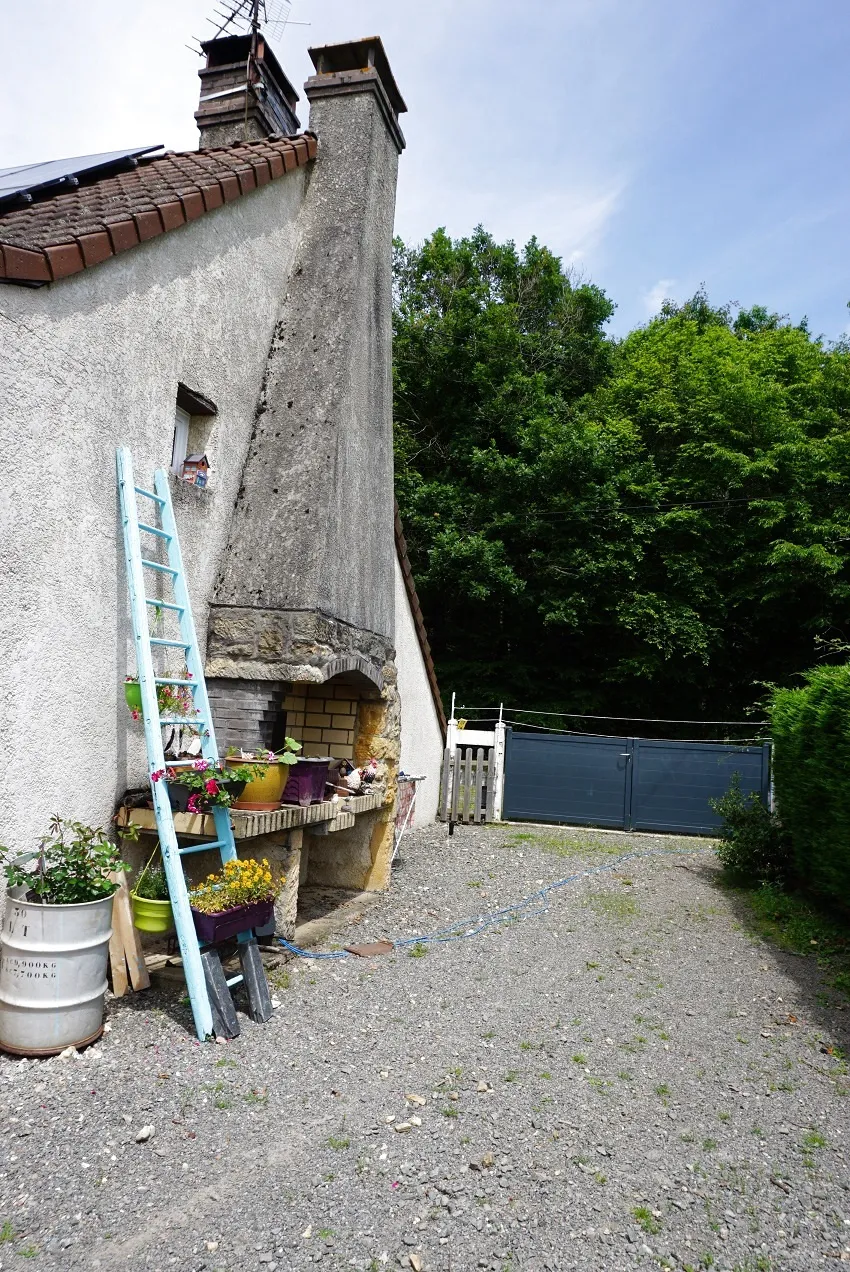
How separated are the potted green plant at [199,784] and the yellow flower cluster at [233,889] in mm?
389

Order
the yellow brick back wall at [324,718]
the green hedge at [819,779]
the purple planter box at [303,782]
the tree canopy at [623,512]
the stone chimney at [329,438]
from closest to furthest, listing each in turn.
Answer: the purple planter box at [303,782]
the stone chimney at [329,438]
the green hedge at [819,779]
the yellow brick back wall at [324,718]
the tree canopy at [623,512]

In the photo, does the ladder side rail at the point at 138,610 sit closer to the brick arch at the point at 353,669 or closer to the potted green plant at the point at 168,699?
the potted green plant at the point at 168,699

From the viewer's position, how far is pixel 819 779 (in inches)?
276

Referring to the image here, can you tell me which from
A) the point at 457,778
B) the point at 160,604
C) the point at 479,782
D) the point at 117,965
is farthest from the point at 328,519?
the point at 479,782

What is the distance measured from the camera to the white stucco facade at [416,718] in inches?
425

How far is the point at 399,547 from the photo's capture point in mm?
9656

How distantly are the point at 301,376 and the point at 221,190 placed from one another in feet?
4.94

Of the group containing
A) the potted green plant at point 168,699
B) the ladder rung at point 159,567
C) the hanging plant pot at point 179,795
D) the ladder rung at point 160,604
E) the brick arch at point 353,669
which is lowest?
the hanging plant pot at point 179,795

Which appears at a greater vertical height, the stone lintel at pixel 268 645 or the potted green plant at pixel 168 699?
the stone lintel at pixel 268 645

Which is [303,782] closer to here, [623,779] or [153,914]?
[153,914]

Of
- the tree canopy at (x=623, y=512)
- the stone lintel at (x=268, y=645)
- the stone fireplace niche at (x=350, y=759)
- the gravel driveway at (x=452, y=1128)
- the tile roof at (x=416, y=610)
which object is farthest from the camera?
the tree canopy at (x=623, y=512)

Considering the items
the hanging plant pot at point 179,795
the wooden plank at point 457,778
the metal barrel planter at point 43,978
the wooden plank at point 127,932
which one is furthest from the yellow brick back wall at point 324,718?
the wooden plank at point 457,778

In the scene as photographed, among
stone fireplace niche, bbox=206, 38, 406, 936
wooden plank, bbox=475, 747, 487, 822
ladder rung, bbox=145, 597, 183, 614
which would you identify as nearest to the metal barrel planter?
stone fireplace niche, bbox=206, 38, 406, 936

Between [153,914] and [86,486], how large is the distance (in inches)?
97.6
